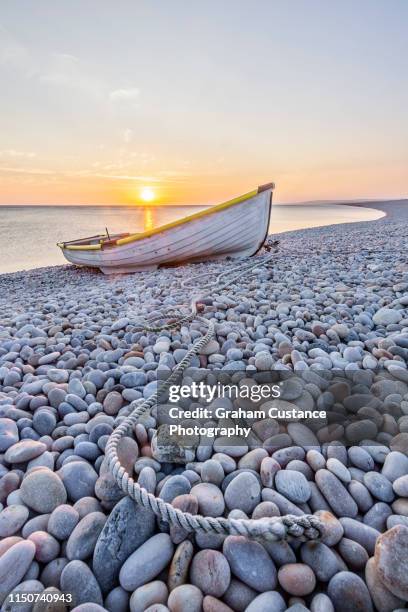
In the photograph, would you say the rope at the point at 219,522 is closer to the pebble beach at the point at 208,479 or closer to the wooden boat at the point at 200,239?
the pebble beach at the point at 208,479

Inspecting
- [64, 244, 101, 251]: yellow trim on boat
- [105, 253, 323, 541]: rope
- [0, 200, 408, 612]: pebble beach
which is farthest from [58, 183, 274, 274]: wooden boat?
[105, 253, 323, 541]: rope

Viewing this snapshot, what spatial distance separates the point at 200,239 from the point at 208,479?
473cm

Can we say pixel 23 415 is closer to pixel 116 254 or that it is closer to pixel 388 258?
pixel 116 254

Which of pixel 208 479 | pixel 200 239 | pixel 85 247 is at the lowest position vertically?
pixel 208 479

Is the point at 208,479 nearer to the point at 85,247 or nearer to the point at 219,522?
the point at 219,522

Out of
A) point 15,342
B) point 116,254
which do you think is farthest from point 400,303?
point 116,254

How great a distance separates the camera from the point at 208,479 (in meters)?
1.23

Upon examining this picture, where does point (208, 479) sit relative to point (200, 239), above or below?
below

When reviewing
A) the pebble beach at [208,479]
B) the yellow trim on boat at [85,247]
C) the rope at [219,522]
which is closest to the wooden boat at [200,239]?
the yellow trim on boat at [85,247]

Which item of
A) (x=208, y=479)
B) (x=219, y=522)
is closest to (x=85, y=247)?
(x=208, y=479)

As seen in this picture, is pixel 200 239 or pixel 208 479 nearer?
pixel 208 479

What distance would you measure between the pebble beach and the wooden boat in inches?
129

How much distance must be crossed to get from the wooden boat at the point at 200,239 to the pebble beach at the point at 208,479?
328 cm

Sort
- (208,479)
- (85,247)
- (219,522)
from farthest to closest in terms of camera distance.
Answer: (85,247) → (208,479) → (219,522)
